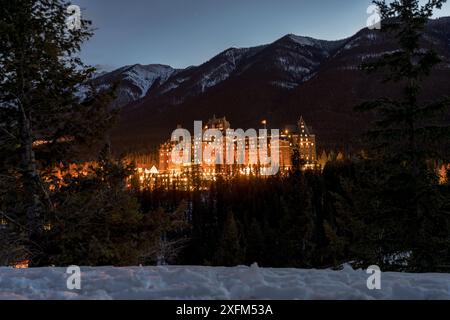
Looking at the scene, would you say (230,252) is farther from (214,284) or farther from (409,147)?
(214,284)

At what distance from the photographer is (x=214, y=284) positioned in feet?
17.8

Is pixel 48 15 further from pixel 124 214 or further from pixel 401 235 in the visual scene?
pixel 401 235

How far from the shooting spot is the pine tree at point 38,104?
→ 9719mm

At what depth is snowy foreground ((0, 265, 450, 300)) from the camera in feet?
16.0

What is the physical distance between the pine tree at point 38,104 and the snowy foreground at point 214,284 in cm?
358

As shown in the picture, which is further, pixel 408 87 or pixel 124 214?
pixel 408 87

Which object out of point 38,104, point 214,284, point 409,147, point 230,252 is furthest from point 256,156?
point 214,284

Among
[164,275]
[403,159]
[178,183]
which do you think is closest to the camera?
[164,275]

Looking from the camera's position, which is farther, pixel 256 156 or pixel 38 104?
pixel 256 156

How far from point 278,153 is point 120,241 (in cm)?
13667

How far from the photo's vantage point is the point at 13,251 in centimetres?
866

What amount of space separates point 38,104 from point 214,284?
25.0 feet

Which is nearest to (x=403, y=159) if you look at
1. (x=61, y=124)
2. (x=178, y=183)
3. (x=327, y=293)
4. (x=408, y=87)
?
(x=408, y=87)

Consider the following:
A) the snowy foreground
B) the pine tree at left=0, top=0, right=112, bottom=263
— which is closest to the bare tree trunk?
the pine tree at left=0, top=0, right=112, bottom=263
